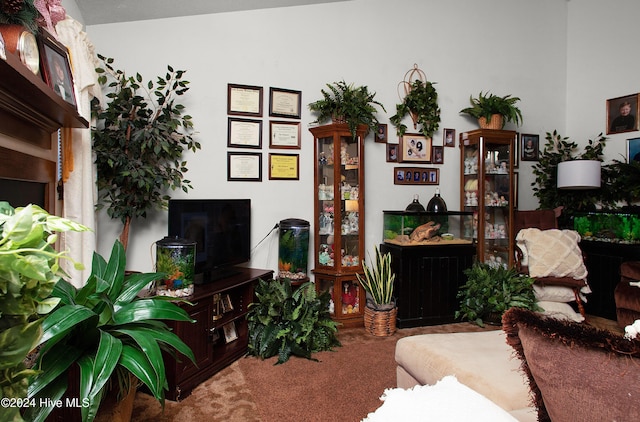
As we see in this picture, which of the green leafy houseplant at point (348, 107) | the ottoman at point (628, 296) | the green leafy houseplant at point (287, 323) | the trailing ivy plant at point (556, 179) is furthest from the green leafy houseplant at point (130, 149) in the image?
the trailing ivy plant at point (556, 179)

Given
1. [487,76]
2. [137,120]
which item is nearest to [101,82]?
[137,120]

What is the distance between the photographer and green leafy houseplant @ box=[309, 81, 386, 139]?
3449 mm

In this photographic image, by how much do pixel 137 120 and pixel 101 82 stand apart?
34 centimetres

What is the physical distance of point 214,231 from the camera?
115 inches

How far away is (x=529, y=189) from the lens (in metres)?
4.61

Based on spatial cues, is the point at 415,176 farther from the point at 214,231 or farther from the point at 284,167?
the point at 214,231

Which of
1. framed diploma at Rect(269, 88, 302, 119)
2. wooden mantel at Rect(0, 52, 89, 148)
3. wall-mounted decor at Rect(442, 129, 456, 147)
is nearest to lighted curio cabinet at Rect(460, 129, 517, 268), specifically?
wall-mounted decor at Rect(442, 129, 456, 147)

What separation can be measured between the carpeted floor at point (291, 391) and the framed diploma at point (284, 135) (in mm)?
1953

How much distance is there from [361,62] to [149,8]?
6.70 feet

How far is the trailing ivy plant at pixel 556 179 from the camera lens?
13.9 feet

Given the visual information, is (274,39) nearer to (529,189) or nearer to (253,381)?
(253,381)

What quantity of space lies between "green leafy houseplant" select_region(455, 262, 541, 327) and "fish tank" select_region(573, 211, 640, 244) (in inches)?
47.2

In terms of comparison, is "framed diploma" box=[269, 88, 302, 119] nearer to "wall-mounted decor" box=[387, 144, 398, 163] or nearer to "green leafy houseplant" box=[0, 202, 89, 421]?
"wall-mounted decor" box=[387, 144, 398, 163]

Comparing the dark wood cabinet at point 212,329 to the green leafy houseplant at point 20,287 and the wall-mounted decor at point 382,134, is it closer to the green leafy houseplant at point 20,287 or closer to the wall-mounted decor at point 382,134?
the green leafy houseplant at point 20,287
